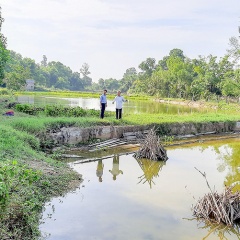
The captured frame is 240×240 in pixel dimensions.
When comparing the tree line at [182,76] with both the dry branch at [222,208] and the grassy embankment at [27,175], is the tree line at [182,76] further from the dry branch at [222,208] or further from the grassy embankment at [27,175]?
the dry branch at [222,208]

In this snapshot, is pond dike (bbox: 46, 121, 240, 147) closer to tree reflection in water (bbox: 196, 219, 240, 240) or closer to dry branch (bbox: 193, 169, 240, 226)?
dry branch (bbox: 193, 169, 240, 226)

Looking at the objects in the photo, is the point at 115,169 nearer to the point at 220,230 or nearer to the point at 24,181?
the point at 220,230

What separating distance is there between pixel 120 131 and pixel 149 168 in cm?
464

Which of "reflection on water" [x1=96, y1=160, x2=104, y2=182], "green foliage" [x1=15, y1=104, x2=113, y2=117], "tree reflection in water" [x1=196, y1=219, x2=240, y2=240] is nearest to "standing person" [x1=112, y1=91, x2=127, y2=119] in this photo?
"green foliage" [x1=15, y1=104, x2=113, y2=117]

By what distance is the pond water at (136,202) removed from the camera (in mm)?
6379

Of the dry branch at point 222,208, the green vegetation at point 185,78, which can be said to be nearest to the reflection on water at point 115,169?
the dry branch at point 222,208

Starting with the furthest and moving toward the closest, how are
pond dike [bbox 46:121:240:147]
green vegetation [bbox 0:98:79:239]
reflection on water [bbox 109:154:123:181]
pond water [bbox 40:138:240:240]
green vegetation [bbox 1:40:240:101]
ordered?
green vegetation [bbox 1:40:240:101] → pond dike [bbox 46:121:240:147] → reflection on water [bbox 109:154:123:181] → pond water [bbox 40:138:240:240] → green vegetation [bbox 0:98:79:239]

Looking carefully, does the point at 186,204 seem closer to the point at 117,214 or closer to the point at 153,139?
the point at 117,214

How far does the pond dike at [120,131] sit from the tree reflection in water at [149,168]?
10.3 ft

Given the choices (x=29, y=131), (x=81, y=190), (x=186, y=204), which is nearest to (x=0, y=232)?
(x=81, y=190)

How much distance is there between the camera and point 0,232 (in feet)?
15.5

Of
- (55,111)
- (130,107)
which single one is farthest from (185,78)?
(55,111)

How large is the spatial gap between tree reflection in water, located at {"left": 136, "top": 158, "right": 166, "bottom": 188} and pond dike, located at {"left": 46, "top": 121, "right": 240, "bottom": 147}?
Answer: 313 centimetres

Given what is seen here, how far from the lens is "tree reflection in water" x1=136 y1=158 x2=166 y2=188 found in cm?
1020
